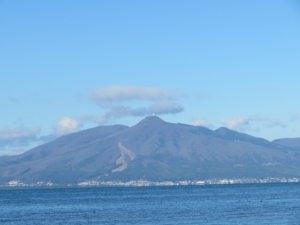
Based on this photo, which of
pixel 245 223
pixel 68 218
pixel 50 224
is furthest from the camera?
pixel 68 218

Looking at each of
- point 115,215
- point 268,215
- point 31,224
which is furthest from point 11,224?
point 268,215

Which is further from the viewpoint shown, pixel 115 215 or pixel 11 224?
pixel 115 215

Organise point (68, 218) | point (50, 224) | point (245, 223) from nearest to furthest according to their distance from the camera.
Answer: point (245, 223), point (50, 224), point (68, 218)

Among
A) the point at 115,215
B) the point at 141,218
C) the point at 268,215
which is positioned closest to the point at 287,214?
the point at 268,215

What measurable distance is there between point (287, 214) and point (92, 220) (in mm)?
35226

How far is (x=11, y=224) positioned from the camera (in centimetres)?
6838

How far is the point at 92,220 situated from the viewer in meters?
69.6

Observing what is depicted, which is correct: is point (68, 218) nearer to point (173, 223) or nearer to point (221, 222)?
point (173, 223)

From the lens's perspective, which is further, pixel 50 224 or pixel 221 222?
pixel 50 224

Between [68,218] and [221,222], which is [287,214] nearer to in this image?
[221,222]

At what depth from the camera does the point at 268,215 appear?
221ft

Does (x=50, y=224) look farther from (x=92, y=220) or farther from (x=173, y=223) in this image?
(x=173, y=223)

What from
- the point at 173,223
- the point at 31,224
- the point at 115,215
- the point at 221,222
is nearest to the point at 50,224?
the point at 31,224

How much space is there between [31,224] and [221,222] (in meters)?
33.3
